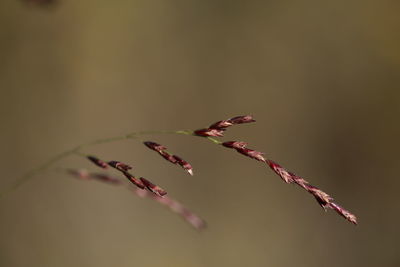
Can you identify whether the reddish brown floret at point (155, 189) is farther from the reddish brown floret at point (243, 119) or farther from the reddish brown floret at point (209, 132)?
the reddish brown floret at point (243, 119)

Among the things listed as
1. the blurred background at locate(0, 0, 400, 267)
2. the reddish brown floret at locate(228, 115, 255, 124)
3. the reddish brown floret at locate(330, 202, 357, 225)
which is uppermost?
the reddish brown floret at locate(228, 115, 255, 124)

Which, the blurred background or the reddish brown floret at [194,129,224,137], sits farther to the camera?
the blurred background

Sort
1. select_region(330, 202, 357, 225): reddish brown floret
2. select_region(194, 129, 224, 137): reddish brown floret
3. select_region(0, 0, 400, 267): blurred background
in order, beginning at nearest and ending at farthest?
select_region(330, 202, 357, 225): reddish brown floret < select_region(194, 129, 224, 137): reddish brown floret < select_region(0, 0, 400, 267): blurred background

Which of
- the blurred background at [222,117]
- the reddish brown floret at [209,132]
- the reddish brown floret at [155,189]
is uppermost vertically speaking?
the reddish brown floret at [209,132]

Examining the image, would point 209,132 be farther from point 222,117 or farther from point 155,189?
point 222,117

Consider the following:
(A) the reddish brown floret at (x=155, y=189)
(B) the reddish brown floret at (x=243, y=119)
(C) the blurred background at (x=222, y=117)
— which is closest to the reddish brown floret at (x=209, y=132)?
(B) the reddish brown floret at (x=243, y=119)

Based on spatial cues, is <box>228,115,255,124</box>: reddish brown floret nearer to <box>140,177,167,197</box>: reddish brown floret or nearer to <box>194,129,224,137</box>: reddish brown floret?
<box>194,129,224,137</box>: reddish brown floret

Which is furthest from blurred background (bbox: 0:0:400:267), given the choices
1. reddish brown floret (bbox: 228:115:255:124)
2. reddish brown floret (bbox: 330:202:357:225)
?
reddish brown floret (bbox: 330:202:357:225)

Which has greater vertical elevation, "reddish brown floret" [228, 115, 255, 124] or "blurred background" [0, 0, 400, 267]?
"reddish brown floret" [228, 115, 255, 124]

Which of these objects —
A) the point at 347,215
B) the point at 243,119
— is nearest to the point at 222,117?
the point at 243,119

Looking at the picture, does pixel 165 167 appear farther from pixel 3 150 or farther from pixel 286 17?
pixel 286 17
